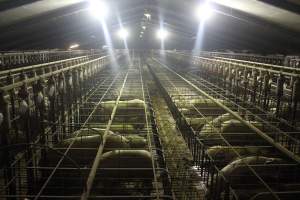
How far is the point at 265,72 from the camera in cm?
1035

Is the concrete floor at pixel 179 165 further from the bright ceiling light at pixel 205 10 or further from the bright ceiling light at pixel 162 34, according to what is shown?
the bright ceiling light at pixel 162 34

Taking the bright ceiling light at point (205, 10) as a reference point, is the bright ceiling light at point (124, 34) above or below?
below

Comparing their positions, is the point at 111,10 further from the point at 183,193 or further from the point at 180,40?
the point at 180,40

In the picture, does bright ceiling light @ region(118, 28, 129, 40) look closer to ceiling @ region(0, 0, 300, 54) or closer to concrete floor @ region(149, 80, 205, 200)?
ceiling @ region(0, 0, 300, 54)

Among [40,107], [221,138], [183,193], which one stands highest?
[40,107]

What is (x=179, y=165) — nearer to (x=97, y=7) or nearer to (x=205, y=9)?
(x=205, y=9)

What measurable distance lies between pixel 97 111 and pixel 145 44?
128 ft

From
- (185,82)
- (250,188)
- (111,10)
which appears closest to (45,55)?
(111,10)

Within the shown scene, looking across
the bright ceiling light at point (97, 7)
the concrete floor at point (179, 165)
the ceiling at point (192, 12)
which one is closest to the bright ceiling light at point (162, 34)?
the ceiling at point (192, 12)

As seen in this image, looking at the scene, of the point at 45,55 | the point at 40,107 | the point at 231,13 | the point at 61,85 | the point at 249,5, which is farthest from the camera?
the point at 45,55

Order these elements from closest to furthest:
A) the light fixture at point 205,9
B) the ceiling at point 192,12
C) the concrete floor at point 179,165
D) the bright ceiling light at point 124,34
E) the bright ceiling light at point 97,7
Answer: the concrete floor at point 179,165
the ceiling at point 192,12
the light fixture at point 205,9
the bright ceiling light at point 97,7
the bright ceiling light at point 124,34

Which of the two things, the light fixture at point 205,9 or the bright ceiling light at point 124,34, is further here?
the bright ceiling light at point 124,34

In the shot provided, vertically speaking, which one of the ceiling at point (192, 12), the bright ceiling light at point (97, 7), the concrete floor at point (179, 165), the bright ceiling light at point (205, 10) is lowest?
the concrete floor at point (179, 165)

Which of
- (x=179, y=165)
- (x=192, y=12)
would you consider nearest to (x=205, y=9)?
(x=192, y=12)
